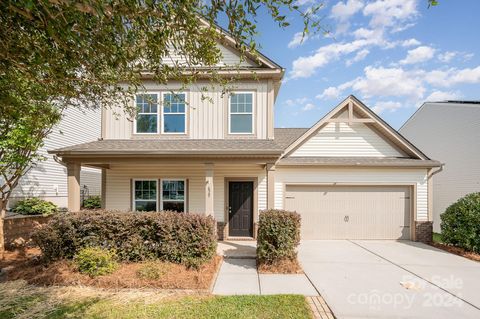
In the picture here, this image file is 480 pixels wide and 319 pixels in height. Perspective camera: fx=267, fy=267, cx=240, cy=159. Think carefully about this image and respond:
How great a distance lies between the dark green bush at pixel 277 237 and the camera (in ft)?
22.2

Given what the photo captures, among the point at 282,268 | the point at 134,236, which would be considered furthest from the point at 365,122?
the point at 134,236

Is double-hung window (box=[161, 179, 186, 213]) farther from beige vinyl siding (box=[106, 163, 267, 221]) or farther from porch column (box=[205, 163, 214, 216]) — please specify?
porch column (box=[205, 163, 214, 216])

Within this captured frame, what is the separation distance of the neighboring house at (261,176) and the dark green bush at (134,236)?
3.46 m

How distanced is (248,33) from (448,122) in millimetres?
14215

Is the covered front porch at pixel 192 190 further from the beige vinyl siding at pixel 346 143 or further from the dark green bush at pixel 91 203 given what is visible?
the dark green bush at pixel 91 203

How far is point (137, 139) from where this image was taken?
10.4 metres

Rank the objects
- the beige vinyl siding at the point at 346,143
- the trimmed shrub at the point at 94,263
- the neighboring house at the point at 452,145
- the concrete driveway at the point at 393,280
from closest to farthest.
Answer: the concrete driveway at the point at 393,280 → the trimmed shrub at the point at 94,263 → the beige vinyl siding at the point at 346,143 → the neighboring house at the point at 452,145

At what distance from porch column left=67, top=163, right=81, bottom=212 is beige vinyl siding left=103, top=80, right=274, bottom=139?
2216 millimetres

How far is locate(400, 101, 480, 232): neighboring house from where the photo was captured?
39.8ft

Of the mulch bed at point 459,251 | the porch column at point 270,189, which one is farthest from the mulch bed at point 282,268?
the mulch bed at point 459,251

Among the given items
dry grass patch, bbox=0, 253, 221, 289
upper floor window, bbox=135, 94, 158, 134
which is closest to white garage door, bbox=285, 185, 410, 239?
dry grass patch, bbox=0, 253, 221, 289

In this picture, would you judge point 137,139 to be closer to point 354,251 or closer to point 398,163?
point 354,251

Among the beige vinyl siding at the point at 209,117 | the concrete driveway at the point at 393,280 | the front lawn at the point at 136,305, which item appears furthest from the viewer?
the beige vinyl siding at the point at 209,117

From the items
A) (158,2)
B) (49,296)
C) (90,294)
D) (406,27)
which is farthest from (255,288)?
(406,27)
